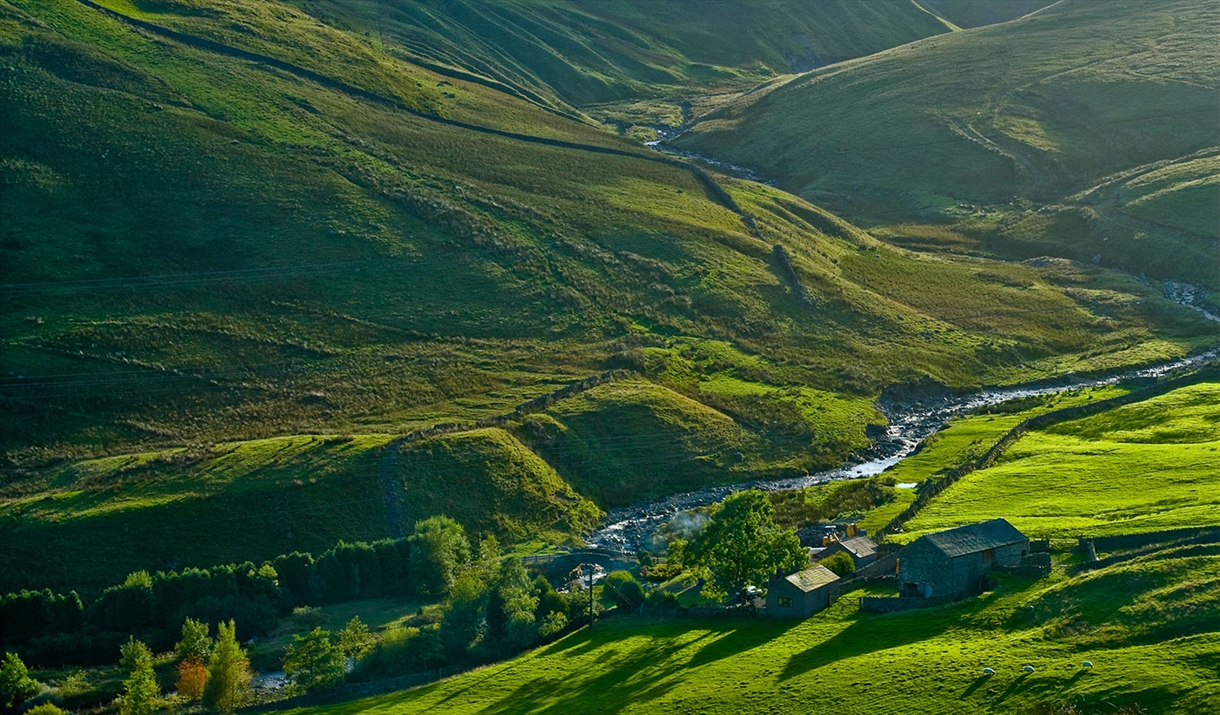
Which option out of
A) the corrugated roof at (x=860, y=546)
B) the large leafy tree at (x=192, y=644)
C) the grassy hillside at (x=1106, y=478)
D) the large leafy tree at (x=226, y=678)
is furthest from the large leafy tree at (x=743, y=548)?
the large leafy tree at (x=192, y=644)

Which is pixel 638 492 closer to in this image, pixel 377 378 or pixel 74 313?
pixel 377 378

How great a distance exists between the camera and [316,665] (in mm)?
63312

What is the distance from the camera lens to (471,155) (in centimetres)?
15825

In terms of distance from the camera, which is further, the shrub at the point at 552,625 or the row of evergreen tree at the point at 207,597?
the row of evergreen tree at the point at 207,597

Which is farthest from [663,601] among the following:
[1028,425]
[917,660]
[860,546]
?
[1028,425]

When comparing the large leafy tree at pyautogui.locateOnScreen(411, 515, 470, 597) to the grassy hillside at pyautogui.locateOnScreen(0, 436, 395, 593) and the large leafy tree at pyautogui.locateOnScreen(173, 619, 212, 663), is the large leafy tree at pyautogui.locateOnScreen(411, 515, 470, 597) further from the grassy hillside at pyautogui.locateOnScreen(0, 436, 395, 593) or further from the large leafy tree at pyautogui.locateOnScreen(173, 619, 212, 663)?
the large leafy tree at pyautogui.locateOnScreen(173, 619, 212, 663)

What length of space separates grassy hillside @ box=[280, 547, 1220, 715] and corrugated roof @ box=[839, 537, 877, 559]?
689 centimetres

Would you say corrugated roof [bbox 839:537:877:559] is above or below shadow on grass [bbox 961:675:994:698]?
below

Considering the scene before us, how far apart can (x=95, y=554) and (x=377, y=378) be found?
1303 inches

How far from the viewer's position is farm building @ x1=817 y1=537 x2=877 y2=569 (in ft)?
226

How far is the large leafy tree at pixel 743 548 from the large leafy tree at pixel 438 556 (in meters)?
17.4

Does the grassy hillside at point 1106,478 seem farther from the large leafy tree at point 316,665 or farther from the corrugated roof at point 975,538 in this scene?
the large leafy tree at point 316,665

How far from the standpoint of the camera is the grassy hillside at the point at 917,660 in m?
47.4

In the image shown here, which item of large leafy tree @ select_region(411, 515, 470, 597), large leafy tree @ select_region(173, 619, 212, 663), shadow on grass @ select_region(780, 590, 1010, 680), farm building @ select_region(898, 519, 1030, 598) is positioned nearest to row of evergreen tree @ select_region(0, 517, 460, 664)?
large leafy tree @ select_region(411, 515, 470, 597)
